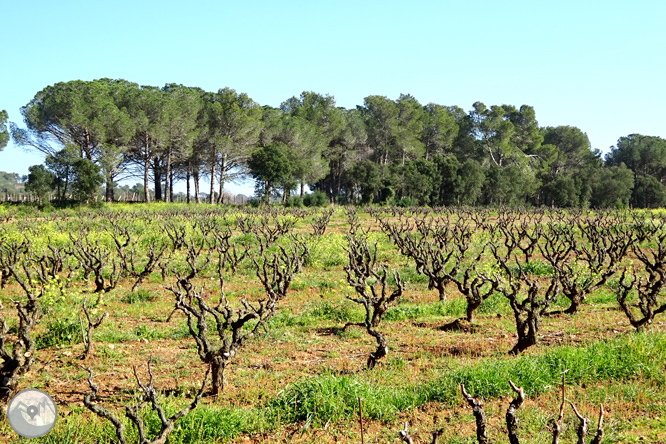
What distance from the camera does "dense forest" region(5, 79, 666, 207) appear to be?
51.9 metres

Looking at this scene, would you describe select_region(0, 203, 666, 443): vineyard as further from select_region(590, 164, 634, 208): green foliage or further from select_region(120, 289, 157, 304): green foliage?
select_region(590, 164, 634, 208): green foliage

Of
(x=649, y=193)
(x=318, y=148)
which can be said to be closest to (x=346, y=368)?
(x=318, y=148)

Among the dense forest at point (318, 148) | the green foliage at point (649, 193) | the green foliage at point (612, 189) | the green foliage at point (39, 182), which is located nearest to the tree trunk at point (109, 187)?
the dense forest at point (318, 148)

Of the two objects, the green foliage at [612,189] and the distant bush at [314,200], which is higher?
Answer: the green foliage at [612,189]

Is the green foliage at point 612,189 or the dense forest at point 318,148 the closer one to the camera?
the dense forest at point 318,148

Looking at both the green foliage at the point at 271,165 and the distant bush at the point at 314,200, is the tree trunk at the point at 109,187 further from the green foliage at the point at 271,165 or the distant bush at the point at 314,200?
the distant bush at the point at 314,200

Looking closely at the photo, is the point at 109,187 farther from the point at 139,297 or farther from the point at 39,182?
the point at 139,297

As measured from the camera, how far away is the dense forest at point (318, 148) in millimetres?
51938

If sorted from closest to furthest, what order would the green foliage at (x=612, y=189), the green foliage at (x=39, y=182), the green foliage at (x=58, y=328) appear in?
the green foliage at (x=58, y=328)
the green foliage at (x=39, y=182)
the green foliage at (x=612, y=189)

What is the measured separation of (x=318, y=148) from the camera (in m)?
68.3

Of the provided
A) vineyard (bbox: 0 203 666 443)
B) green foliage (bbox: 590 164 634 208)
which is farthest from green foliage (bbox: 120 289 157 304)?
green foliage (bbox: 590 164 634 208)

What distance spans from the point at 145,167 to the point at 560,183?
5863cm

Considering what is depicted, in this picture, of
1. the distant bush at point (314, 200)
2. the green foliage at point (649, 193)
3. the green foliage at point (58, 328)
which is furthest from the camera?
the green foliage at point (649, 193)

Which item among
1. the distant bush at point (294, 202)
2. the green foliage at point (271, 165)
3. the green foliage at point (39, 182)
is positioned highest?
the green foliage at point (271, 165)
